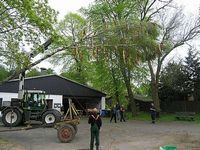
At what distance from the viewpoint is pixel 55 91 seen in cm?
3894

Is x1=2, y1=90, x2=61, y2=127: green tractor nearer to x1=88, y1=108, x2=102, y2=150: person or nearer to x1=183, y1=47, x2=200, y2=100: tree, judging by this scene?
x1=88, y1=108, x2=102, y2=150: person

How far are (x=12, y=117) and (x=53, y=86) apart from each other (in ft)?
51.0

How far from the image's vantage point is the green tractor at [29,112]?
2295 cm

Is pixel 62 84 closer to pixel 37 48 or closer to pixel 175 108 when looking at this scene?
pixel 175 108

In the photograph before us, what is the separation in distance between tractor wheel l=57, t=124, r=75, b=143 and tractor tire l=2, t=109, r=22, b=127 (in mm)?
7664

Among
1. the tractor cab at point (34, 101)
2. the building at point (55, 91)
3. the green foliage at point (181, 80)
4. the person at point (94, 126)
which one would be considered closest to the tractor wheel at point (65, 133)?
the person at point (94, 126)

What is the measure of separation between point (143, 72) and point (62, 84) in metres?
9.56

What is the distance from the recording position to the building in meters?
34.9

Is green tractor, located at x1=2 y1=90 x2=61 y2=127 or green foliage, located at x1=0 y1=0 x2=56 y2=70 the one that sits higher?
green foliage, located at x1=0 y1=0 x2=56 y2=70

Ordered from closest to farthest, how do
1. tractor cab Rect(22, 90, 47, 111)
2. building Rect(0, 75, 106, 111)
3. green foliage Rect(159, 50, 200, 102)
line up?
tractor cab Rect(22, 90, 47, 111)
building Rect(0, 75, 106, 111)
green foliage Rect(159, 50, 200, 102)

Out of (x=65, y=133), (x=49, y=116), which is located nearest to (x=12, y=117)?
(x=49, y=116)

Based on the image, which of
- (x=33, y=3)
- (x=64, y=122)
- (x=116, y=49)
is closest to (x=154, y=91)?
(x=116, y=49)

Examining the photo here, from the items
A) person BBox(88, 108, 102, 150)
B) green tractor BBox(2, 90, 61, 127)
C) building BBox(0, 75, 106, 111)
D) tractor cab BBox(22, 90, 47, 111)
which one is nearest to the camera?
person BBox(88, 108, 102, 150)

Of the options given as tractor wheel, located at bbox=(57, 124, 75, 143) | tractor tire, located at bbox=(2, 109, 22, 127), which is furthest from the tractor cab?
tractor wheel, located at bbox=(57, 124, 75, 143)
